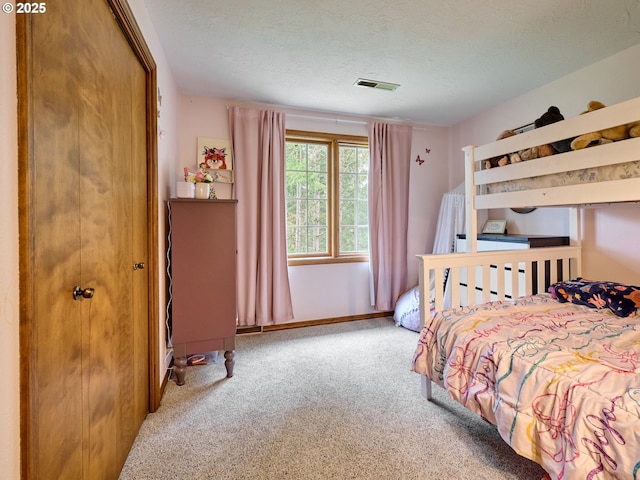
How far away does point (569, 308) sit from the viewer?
5.82 ft

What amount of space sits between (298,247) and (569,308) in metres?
2.30

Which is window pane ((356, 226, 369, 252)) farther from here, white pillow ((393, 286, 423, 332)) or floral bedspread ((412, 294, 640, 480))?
floral bedspread ((412, 294, 640, 480))

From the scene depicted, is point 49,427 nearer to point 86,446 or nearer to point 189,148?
point 86,446

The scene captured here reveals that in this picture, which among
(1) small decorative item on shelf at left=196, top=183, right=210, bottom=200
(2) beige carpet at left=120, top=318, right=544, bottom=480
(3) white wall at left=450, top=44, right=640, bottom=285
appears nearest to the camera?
(2) beige carpet at left=120, top=318, right=544, bottom=480

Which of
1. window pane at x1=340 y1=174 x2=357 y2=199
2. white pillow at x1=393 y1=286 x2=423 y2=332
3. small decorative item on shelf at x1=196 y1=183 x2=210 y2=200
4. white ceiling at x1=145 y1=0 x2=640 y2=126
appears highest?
white ceiling at x1=145 y1=0 x2=640 y2=126

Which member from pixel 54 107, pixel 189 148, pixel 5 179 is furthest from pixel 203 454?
pixel 189 148

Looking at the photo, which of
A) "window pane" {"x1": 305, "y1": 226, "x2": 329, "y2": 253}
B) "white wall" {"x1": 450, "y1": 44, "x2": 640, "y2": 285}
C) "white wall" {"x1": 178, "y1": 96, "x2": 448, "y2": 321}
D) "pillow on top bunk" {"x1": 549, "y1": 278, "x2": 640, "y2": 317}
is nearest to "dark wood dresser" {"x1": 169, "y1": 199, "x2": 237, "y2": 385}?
"white wall" {"x1": 178, "y1": 96, "x2": 448, "y2": 321}

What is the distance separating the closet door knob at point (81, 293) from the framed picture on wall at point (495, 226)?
3.32 meters

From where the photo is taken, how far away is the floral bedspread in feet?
3.04

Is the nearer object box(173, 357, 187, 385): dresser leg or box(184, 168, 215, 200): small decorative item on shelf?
box(173, 357, 187, 385): dresser leg

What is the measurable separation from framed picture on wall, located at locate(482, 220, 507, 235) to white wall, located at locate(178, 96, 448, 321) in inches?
24.3

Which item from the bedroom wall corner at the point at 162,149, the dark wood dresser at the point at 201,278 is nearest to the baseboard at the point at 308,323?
the dark wood dresser at the point at 201,278

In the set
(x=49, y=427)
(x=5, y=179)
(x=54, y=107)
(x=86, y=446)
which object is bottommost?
(x=86, y=446)

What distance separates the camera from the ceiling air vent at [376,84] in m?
2.55
